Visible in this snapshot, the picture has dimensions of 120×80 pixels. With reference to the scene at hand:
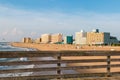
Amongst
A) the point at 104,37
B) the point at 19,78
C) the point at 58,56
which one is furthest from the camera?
the point at 104,37

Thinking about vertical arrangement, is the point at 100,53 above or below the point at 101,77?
above

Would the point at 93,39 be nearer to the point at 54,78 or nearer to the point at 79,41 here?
the point at 79,41

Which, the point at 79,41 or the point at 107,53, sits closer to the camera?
the point at 107,53

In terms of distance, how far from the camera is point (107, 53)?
12352mm

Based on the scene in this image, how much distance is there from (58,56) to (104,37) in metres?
146

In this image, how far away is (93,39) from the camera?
159500mm

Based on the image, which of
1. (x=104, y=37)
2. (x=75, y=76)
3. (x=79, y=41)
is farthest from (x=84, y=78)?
(x=79, y=41)

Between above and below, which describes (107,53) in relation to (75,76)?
above

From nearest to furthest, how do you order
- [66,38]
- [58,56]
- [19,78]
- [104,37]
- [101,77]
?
[19,78] < [58,56] < [101,77] < [104,37] < [66,38]

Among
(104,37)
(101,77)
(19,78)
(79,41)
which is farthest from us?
(79,41)

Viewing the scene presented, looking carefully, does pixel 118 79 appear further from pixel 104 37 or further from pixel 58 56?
pixel 104 37

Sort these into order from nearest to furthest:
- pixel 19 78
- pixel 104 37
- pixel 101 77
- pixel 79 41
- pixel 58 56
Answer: pixel 19 78, pixel 58 56, pixel 101 77, pixel 104 37, pixel 79 41

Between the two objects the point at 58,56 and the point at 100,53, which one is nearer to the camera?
the point at 58,56

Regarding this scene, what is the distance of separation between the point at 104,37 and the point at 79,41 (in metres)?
22.5
